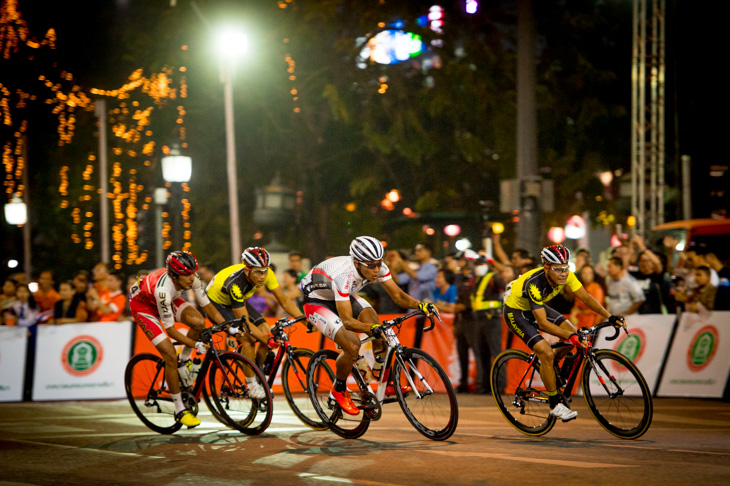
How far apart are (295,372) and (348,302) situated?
1.30 m

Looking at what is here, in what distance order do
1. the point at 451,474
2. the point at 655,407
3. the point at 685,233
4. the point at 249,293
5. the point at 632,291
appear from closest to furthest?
the point at 451,474 → the point at 249,293 → the point at 655,407 → the point at 632,291 → the point at 685,233

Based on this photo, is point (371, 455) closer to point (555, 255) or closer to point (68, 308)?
point (555, 255)

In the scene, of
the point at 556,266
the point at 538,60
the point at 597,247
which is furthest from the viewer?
the point at 597,247

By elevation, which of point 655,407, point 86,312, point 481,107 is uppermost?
point 481,107

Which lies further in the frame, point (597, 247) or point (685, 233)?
point (597, 247)

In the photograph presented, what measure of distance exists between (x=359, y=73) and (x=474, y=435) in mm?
18437

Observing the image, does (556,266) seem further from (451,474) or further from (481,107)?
(481,107)

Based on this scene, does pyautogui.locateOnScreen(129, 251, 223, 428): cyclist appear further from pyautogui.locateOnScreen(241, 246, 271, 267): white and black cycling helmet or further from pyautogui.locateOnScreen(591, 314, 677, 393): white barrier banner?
pyautogui.locateOnScreen(591, 314, 677, 393): white barrier banner

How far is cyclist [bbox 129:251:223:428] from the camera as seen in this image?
1028cm

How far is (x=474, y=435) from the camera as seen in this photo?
10.3 metres

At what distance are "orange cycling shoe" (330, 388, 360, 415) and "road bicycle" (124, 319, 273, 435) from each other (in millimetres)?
665

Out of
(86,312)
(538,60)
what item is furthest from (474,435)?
(538,60)

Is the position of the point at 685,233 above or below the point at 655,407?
above

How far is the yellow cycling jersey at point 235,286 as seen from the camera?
10.8 meters
